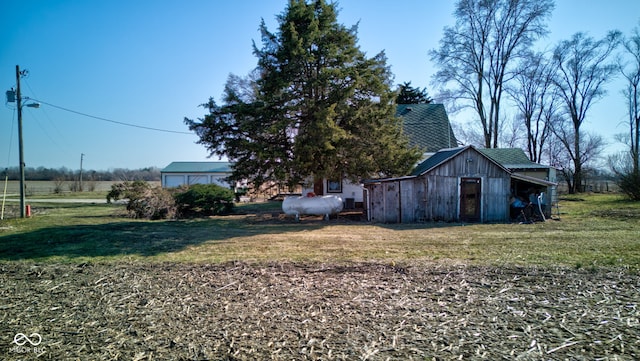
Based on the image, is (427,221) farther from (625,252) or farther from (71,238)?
(71,238)

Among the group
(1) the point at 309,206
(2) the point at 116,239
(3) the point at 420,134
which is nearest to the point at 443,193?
(1) the point at 309,206

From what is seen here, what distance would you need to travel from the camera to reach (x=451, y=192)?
51.2 ft

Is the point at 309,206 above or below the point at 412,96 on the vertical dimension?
below

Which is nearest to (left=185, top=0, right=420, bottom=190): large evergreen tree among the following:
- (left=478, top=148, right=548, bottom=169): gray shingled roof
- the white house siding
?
(left=478, top=148, right=548, bottom=169): gray shingled roof

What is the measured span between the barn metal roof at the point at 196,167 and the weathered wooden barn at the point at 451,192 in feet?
87.6

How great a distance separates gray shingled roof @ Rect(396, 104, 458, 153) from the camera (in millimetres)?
24078

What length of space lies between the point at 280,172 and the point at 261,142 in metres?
1.77

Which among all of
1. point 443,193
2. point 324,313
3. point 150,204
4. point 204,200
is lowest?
point 324,313

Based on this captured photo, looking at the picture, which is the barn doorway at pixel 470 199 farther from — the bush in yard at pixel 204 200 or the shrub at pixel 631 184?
the shrub at pixel 631 184

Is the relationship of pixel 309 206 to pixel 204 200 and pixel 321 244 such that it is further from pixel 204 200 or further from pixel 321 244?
pixel 321 244

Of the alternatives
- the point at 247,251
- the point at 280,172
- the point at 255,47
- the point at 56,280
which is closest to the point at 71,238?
the point at 56,280

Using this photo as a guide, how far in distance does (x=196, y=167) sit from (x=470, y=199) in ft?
110

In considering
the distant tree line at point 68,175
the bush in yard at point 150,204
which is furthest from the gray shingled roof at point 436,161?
the distant tree line at point 68,175

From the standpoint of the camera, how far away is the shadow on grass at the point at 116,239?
335 inches
